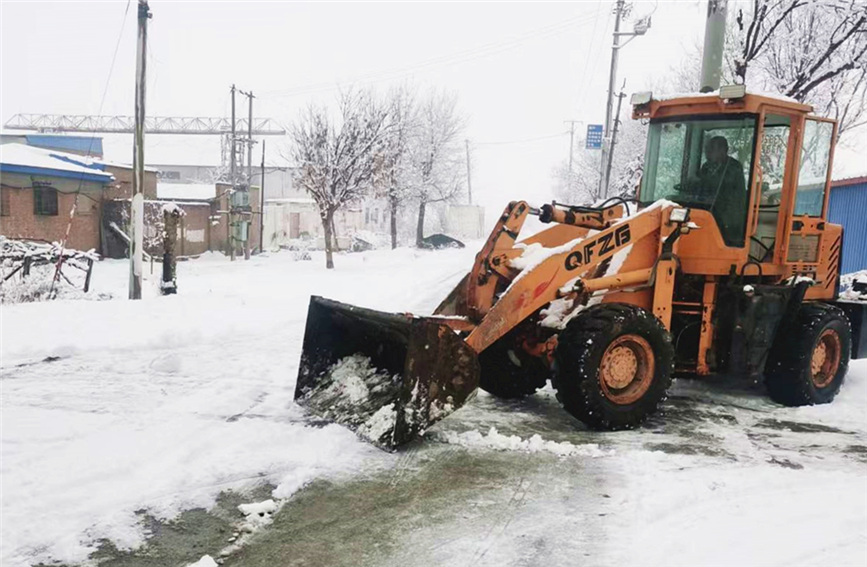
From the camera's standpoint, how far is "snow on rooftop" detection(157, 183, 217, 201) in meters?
34.7

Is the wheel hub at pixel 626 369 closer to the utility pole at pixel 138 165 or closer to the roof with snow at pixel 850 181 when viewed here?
the utility pole at pixel 138 165

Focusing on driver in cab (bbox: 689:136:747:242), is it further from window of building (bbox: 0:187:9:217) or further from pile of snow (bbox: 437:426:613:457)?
window of building (bbox: 0:187:9:217)

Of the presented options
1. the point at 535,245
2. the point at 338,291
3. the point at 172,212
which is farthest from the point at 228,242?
the point at 535,245

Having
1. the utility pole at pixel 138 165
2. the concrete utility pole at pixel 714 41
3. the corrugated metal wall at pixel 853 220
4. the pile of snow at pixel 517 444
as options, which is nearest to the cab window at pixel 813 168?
the pile of snow at pixel 517 444

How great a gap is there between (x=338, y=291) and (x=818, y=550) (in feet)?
43.9

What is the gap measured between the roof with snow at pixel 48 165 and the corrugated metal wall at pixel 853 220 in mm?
23670

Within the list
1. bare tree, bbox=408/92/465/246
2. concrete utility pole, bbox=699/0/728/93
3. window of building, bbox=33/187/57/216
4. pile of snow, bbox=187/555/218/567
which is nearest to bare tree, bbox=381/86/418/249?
bare tree, bbox=408/92/465/246

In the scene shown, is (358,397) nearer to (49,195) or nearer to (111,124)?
(49,195)

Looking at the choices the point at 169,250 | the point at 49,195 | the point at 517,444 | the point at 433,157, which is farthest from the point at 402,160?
the point at 517,444

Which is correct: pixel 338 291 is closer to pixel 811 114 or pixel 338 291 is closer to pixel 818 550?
pixel 811 114

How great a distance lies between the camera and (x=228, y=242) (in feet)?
113

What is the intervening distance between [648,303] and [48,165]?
23312 mm

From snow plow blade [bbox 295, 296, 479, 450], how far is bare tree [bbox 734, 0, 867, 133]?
12.6 m

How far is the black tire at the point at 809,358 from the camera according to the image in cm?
677
